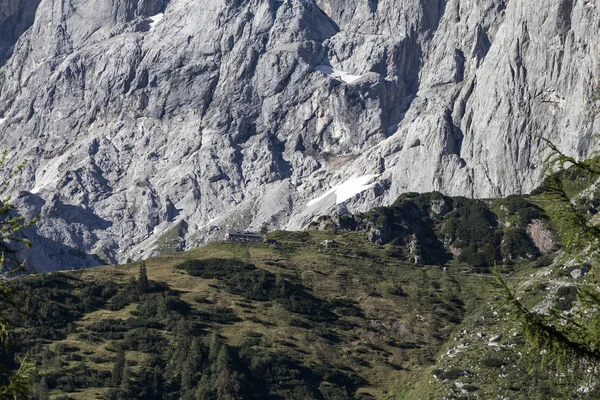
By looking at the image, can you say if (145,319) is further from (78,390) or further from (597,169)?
(597,169)

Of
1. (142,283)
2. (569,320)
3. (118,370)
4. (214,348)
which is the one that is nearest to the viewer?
(569,320)

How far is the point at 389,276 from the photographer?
500 feet

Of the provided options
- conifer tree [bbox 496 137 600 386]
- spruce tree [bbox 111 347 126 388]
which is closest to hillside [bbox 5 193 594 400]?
spruce tree [bbox 111 347 126 388]

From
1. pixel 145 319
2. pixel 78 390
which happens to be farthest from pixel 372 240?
pixel 78 390

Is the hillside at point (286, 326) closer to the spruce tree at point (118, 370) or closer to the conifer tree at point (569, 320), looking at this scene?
the spruce tree at point (118, 370)

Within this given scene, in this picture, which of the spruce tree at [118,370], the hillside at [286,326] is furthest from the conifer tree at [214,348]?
the spruce tree at [118,370]

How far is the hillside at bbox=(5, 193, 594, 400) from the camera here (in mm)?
102000

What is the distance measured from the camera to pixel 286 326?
12838cm

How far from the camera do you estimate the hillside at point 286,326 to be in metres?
102

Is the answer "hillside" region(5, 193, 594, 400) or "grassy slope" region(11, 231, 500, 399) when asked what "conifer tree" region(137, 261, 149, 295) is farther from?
"grassy slope" region(11, 231, 500, 399)

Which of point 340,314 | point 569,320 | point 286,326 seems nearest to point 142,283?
point 286,326

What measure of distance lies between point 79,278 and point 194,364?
1686 inches

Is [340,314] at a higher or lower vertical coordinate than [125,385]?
higher

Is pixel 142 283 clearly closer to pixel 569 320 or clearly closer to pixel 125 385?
pixel 125 385
